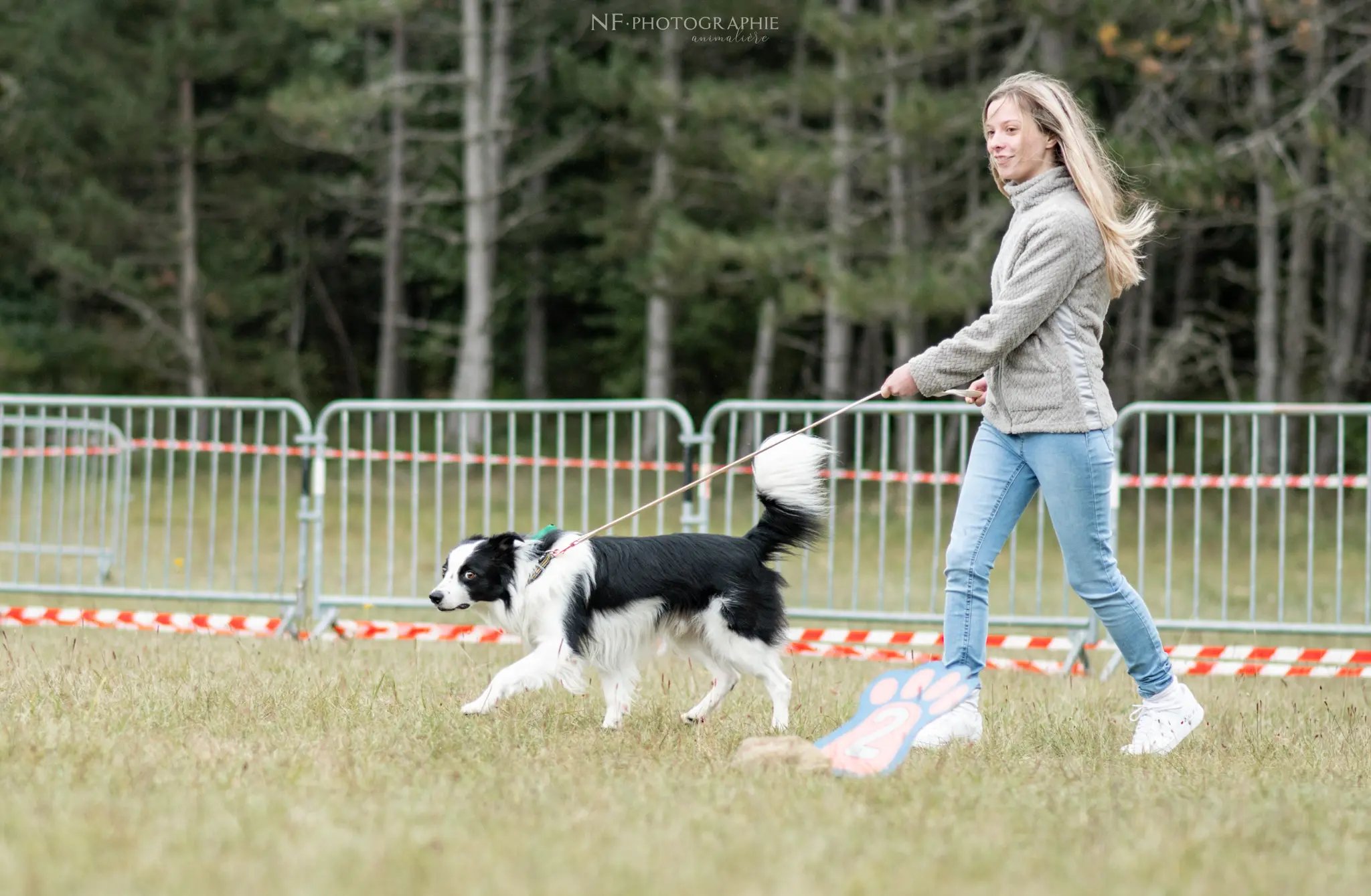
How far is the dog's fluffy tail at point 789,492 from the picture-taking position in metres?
6.06

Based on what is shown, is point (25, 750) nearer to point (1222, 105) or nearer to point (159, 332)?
point (1222, 105)

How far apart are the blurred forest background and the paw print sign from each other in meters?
11.3

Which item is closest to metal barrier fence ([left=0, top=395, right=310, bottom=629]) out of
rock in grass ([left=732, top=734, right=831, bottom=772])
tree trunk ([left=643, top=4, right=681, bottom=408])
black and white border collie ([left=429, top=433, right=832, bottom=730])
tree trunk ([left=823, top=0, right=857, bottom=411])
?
black and white border collie ([left=429, top=433, right=832, bottom=730])

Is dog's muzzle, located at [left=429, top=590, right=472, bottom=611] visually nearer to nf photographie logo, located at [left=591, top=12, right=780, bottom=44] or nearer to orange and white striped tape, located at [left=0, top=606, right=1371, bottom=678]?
orange and white striped tape, located at [left=0, top=606, right=1371, bottom=678]

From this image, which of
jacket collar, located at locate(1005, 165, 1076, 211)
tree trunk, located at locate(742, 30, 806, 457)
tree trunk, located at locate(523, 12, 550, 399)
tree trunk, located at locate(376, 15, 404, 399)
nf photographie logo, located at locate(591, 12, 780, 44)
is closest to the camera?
jacket collar, located at locate(1005, 165, 1076, 211)

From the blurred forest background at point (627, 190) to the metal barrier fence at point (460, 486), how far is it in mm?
2920

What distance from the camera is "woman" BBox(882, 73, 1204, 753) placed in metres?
5.07

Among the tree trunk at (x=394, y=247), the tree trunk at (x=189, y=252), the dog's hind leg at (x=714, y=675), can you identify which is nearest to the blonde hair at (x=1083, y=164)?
the dog's hind leg at (x=714, y=675)

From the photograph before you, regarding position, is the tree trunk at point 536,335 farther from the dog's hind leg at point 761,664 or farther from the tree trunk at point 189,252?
the dog's hind leg at point 761,664

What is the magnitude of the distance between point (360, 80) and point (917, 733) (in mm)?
28028

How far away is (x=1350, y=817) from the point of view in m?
4.21

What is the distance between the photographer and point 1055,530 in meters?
5.14

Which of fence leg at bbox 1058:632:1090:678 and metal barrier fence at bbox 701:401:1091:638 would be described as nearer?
fence leg at bbox 1058:632:1090:678

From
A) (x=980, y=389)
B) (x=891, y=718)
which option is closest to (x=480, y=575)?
(x=891, y=718)
